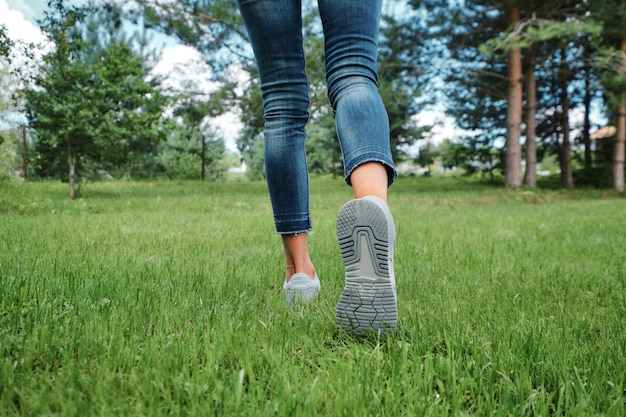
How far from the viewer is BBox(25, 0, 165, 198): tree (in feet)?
25.4

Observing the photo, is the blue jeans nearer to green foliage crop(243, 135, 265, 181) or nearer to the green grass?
the green grass

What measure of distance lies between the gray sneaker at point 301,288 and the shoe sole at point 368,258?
18.3 inches

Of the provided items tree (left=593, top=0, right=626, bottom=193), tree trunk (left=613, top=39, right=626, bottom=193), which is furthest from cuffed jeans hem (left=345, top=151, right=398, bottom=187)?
tree trunk (left=613, top=39, right=626, bottom=193)

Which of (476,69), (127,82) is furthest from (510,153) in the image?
(127,82)

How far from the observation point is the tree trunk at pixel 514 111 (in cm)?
1216

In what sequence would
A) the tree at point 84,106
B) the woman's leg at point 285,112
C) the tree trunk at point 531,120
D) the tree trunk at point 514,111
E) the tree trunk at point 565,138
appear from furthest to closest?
1. the tree trunk at point 565,138
2. the tree trunk at point 531,120
3. the tree trunk at point 514,111
4. the tree at point 84,106
5. the woman's leg at point 285,112

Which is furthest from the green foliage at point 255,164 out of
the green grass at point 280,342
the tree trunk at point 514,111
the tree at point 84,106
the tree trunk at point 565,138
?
the green grass at point 280,342

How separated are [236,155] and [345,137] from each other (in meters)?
37.6

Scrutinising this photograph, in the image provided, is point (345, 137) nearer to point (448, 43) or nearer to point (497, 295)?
point (497, 295)

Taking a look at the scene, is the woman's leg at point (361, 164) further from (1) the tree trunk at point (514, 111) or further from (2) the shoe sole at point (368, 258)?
(1) the tree trunk at point (514, 111)

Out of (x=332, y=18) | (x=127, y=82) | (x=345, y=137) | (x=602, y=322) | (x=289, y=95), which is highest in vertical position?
(x=127, y=82)

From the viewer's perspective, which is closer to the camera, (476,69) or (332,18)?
(332,18)

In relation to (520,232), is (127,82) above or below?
above

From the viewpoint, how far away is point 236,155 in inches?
1507
